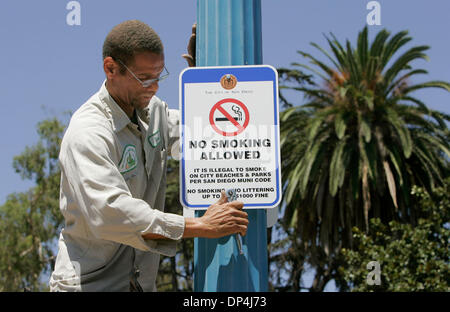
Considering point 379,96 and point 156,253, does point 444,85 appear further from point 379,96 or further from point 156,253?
point 156,253

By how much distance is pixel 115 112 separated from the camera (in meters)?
3.23

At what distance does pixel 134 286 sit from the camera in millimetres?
3094

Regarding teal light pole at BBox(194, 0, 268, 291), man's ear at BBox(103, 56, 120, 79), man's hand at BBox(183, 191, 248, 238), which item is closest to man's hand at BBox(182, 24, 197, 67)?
teal light pole at BBox(194, 0, 268, 291)

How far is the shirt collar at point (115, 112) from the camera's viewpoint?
3.21 metres

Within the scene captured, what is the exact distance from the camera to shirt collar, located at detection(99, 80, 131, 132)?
3.21 m

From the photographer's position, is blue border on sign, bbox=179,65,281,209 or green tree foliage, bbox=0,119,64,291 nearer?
blue border on sign, bbox=179,65,281,209

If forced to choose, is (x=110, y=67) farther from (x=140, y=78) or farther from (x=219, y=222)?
(x=219, y=222)

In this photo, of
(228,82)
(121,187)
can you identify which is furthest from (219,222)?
(228,82)

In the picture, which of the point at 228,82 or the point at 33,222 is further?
the point at 33,222

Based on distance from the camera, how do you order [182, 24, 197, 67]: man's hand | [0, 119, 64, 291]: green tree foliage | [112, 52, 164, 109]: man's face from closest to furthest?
1. [112, 52, 164, 109]: man's face
2. [182, 24, 197, 67]: man's hand
3. [0, 119, 64, 291]: green tree foliage

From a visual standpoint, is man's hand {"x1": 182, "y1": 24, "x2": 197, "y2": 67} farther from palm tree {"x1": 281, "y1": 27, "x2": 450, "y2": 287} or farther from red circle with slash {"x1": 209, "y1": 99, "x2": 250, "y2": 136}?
palm tree {"x1": 281, "y1": 27, "x2": 450, "y2": 287}

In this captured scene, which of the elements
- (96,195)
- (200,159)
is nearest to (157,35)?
(200,159)

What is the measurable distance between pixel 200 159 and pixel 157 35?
2.06 ft

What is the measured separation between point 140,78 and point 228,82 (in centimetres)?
41
